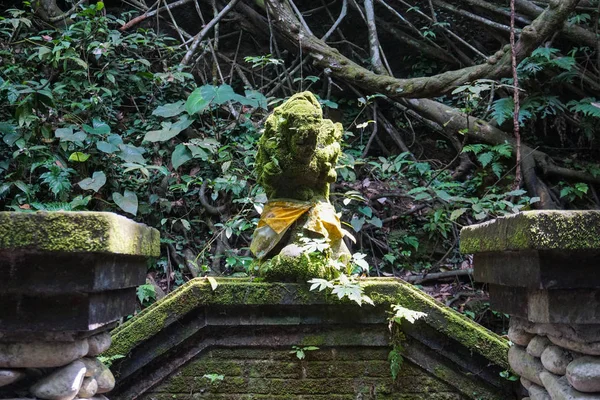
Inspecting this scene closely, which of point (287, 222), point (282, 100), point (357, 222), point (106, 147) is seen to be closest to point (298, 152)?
point (287, 222)

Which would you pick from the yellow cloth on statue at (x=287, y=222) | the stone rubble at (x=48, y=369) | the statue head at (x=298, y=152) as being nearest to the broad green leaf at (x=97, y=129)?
the statue head at (x=298, y=152)

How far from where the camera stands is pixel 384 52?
8531 mm

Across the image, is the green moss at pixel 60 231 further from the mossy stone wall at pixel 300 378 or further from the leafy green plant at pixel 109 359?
the mossy stone wall at pixel 300 378

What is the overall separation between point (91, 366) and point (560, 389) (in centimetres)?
196

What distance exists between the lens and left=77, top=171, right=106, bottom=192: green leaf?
556 centimetres

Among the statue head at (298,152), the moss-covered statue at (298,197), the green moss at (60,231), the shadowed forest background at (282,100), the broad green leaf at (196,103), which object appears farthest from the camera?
the broad green leaf at (196,103)

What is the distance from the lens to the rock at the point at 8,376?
7.08 ft

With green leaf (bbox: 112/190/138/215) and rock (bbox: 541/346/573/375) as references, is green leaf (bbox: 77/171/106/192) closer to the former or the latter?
green leaf (bbox: 112/190/138/215)

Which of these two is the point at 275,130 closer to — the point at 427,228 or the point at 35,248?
the point at 35,248

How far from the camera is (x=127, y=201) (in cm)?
576

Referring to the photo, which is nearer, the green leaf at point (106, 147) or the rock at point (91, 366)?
the rock at point (91, 366)

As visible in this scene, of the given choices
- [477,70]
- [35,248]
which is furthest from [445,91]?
[35,248]

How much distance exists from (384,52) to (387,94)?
1.75 meters

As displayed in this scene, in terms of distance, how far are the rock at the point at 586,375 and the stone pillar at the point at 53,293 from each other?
1.83m
